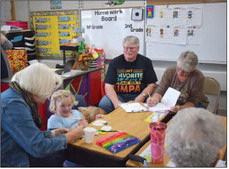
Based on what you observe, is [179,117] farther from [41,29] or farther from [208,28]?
[41,29]

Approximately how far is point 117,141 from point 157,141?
0.33 m

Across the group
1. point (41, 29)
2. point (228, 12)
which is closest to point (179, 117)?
point (228, 12)

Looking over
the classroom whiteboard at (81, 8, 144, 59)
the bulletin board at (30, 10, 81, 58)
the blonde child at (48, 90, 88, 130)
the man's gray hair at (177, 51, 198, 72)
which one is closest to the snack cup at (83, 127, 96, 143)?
the blonde child at (48, 90, 88, 130)

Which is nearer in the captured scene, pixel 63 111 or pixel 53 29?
pixel 63 111

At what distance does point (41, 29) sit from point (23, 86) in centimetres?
360

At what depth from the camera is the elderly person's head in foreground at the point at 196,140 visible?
99 centimetres

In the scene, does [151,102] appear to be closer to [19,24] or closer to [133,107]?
[133,107]

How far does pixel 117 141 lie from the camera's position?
161cm

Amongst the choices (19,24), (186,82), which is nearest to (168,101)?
(186,82)

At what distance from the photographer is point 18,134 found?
4.66 feet

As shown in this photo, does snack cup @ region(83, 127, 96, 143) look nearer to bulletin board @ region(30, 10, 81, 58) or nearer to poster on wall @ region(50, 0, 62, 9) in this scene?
bulletin board @ region(30, 10, 81, 58)

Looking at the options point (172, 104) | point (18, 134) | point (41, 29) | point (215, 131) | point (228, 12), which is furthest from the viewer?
point (41, 29)

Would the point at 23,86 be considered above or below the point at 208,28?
below

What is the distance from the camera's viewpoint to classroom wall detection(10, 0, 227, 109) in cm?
362
